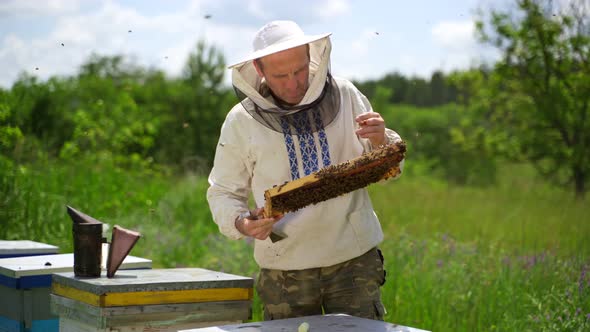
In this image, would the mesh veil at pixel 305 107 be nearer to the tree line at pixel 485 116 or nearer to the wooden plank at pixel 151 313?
the wooden plank at pixel 151 313

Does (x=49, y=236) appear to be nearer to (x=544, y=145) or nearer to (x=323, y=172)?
(x=323, y=172)

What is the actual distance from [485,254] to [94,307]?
419cm

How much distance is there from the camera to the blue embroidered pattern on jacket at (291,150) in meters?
3.49

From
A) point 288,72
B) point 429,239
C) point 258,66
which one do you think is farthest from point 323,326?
point 429,239

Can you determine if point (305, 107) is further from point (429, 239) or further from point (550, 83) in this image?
point (550, 83)

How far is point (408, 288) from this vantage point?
235 inches

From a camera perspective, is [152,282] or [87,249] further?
[87,249]

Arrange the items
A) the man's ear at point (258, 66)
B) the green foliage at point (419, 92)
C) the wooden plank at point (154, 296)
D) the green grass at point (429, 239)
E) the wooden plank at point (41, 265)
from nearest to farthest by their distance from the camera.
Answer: the wooden plank at point (154, 296) < the man's ear at point (258, 66) < the wooden plank at point (41, 265) < the green grass at point (429, 239) < the green foliage at point (419, 92)

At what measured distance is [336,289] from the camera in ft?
11.5

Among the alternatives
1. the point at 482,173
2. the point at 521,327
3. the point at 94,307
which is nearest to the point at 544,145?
the point at 482,173

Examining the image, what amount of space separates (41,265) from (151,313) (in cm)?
109

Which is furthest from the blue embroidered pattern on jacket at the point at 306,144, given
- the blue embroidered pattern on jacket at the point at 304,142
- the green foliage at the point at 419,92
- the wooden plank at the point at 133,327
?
the green foliage at the point at 419,92

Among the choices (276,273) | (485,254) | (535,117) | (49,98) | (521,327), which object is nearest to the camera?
(276,273)

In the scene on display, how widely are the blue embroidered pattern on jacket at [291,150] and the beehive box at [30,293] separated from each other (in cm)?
127
